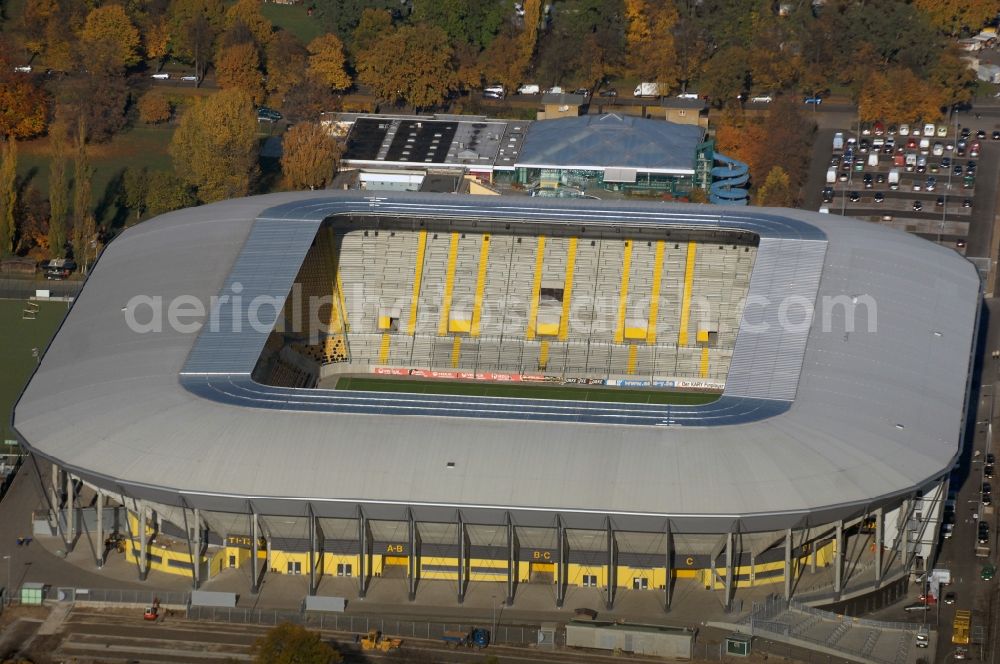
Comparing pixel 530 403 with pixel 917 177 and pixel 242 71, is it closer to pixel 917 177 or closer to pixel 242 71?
pixel 917 177

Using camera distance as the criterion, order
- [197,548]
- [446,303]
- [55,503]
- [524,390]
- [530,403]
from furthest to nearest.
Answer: [446,303], [524,390], [55,503], [530,403], [197,548]

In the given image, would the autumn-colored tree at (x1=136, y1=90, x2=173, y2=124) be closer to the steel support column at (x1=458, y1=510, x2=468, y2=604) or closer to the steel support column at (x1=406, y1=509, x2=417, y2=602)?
the steel support column at (x1=406, y1=509, x2=417, y2=602)

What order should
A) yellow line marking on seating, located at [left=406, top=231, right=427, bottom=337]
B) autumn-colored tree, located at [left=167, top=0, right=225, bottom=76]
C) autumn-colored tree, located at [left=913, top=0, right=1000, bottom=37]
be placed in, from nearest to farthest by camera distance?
1. yellow line marking on seating, located at [left=406, top=231, right=427, bottom=337]
2. autumn-colored tree, located at [left=167, top=0, right=225, bottom=76]
3. autumn-colored tree, located at [left=913, top=0, right=1000, bottom=37]

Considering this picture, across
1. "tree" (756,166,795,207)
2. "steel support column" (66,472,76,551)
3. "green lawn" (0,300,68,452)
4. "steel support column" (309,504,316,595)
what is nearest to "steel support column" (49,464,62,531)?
"steel support column" (66,472,76,551)

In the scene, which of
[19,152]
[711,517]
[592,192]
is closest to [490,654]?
[711,517]

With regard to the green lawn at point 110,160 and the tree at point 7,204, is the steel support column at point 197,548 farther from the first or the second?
the green lawn at point 110,160

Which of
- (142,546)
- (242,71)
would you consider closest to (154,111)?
(242,71)

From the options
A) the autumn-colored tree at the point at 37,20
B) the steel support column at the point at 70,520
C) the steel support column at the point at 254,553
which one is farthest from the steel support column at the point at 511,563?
the autumn-colored tree at the point at 37,20
